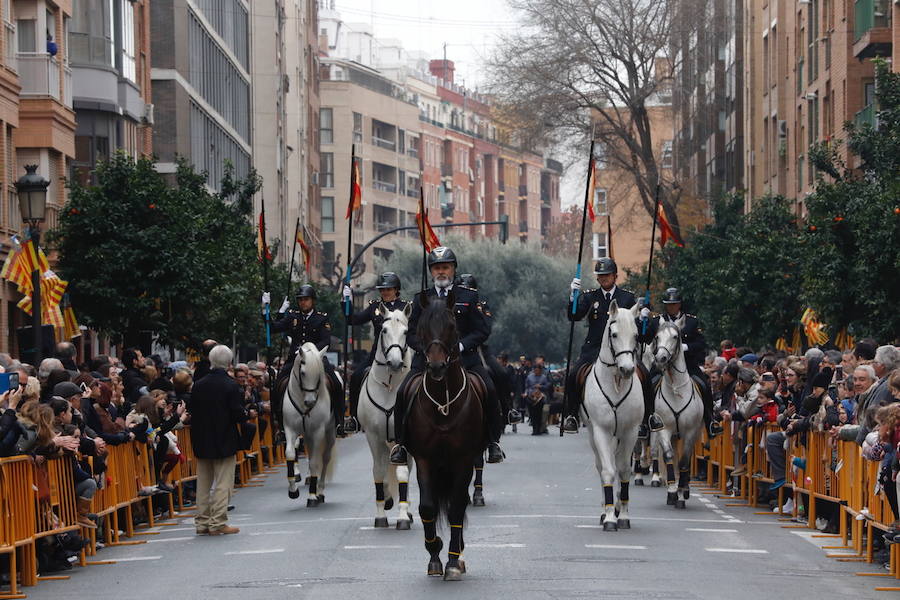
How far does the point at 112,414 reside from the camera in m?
20.4

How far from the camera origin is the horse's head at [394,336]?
746 inches

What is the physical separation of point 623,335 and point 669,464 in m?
3.98

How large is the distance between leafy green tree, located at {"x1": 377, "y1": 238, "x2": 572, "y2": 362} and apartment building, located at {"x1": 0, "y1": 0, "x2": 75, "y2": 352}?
67.2 m

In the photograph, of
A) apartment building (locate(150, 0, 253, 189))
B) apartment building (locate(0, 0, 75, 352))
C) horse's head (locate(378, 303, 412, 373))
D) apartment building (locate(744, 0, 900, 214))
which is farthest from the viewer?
apartment building (locate(150, 0, 253, 189))

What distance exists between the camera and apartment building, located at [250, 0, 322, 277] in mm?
86438

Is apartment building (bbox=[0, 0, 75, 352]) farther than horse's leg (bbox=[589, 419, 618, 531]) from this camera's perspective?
Yes

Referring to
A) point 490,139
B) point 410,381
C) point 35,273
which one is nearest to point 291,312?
point 35,273

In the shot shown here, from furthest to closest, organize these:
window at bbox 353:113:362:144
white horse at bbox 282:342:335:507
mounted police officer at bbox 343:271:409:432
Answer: window at bbox 353:113:362:144 → white horse at bbox 282:342:335:507 → mounted police officer at bbox 343:271:409:432

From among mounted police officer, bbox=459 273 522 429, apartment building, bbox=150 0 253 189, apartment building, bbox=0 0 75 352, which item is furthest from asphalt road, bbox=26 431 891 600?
apartment building, bbox=150 0 253 189

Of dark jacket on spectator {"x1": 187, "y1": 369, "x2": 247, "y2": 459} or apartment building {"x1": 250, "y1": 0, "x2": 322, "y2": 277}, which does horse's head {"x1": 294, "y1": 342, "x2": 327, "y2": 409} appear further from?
apartment building {"x1": 250, "y1": 0, "x2": 322, "y2": 277}

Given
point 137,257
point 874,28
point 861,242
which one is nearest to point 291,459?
point 861,242

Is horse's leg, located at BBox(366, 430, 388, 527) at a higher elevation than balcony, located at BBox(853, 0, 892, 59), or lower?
lower

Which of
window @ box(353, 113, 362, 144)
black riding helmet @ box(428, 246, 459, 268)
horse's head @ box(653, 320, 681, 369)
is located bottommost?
horse's head @ box(653, 320, 681, 369)

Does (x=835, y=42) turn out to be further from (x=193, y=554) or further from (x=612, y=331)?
(x=193, y=554)
